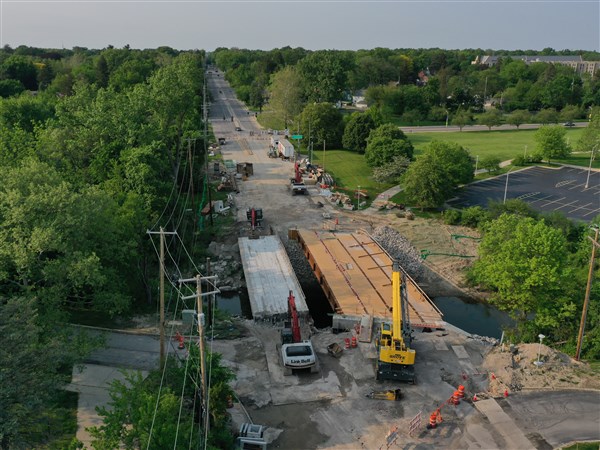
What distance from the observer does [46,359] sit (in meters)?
18.5

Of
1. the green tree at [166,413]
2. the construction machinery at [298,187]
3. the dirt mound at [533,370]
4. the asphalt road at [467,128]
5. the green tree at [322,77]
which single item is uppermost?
the green tree at [322,77]

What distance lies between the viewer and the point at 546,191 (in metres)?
61.7

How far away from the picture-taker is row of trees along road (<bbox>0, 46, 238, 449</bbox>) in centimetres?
1827

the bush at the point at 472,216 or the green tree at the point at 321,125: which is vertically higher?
the green tree at the point at 321,125

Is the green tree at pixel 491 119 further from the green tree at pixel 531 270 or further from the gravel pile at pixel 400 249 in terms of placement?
the green tree at pixel 531 270

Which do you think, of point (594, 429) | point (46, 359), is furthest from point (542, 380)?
point (46, 359)

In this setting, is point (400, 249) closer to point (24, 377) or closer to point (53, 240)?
point (53, 240)

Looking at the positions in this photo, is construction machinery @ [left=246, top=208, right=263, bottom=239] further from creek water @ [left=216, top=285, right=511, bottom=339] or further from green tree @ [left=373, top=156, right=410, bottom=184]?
green tree @ [left=373, top=156, right=410, bottom=184]

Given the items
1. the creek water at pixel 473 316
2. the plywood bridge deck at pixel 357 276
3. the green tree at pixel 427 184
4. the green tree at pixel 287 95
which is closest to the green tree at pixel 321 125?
the green tree at pixel 287 95

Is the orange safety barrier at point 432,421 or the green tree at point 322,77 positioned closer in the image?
the orange safety barrier at point 432,421

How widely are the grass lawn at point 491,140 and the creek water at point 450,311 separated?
45606 millimetres

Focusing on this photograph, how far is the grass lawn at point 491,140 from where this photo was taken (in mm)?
83000

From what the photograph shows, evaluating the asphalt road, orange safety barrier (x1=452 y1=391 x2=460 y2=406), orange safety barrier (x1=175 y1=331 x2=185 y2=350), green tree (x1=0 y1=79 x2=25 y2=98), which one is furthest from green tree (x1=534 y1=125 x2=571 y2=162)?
green tree (x1=0 y1=79 x2=25 y2=98)

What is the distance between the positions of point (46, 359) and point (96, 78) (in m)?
115
